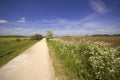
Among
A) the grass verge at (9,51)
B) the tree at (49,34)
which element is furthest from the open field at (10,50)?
the tree at (49,34)

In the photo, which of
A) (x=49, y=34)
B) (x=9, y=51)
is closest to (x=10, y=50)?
(x=9, y=51)

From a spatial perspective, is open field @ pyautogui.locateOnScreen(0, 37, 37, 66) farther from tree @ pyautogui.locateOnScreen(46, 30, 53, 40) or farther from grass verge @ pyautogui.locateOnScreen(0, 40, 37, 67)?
tree @ pyautogui.locateOnScreen(46, 30, 53, 40)

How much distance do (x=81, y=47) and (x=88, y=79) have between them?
12.3ft

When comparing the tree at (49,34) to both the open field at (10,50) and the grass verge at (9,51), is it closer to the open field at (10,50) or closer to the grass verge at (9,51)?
the open field at (10,50)

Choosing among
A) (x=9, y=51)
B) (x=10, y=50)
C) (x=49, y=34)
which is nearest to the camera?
(x=9, y=51)

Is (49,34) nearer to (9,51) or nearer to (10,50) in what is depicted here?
(10,50)

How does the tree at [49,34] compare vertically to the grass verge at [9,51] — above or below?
above

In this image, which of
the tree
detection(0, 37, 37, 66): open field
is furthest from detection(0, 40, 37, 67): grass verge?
the tree

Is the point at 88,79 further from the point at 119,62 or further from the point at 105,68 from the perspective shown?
the point at 119,62

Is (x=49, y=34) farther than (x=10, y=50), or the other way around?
A: (x=49, y=34)

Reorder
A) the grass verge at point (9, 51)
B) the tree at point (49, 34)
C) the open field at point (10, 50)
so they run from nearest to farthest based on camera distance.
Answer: the grass verge at point (9, 51) < the open field at point (10, 50) < the tree at point (49, 34)

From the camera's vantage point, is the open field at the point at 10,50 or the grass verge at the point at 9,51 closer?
the grass verge at the point at 9,51

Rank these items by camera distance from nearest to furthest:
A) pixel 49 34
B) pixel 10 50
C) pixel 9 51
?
pixel 9 51 → pixel 10 50 → pixel 49 34

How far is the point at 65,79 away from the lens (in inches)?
275
